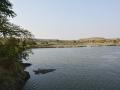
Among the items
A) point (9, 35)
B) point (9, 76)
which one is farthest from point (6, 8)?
point (9, 76)

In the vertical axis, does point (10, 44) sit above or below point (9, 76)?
above

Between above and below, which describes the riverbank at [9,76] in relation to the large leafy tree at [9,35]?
below

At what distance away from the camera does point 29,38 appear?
4741 cm

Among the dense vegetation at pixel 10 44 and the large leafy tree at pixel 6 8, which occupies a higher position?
the large leafy tree at pixel 6 8

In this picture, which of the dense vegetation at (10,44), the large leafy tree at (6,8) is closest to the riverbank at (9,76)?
the dense vegetation at (10,44)

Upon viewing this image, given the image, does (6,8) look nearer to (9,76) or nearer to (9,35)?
(9,35)

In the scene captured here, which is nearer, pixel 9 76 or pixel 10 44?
pixel 9 76

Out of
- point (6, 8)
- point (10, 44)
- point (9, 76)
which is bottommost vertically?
point (9, 76)

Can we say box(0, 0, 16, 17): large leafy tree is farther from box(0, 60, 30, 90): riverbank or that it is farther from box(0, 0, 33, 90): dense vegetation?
box(0, 60, 30, 90): riverbank

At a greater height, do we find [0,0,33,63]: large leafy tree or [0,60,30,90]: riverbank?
[0,0,33,63]: large leafy tree

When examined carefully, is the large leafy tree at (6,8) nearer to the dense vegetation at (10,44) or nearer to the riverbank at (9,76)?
the dense vegetation at (10,44)

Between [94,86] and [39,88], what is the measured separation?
1269 centimetres

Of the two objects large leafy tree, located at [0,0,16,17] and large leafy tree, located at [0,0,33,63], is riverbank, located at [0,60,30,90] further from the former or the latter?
large leafy tree, located at [0,0,16,17]

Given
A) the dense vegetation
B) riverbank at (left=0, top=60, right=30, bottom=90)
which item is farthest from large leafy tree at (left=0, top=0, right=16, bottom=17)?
riverbank at (left=0, top=60, right=30, bottom=90)
